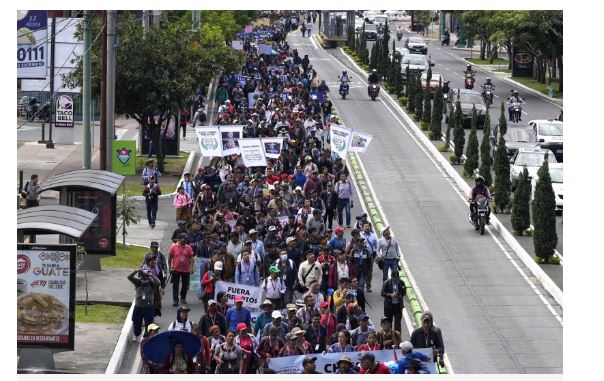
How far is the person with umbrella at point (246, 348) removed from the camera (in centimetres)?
2108

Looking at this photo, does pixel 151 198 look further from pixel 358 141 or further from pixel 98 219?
pixel 98 219

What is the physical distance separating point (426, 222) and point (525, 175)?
3.30 meters

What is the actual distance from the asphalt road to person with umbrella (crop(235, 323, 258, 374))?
437 cm

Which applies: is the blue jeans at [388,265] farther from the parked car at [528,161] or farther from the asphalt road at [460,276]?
the parked car at [528,161]

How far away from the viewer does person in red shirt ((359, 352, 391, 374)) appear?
1920 centimetres

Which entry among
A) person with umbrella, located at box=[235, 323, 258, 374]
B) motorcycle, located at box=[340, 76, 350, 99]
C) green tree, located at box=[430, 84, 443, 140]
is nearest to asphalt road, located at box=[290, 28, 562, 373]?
green tree, located at box=[430, 84, 443, 140]

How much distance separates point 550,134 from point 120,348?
28682 mm

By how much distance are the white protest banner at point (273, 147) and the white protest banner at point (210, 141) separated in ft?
3.76

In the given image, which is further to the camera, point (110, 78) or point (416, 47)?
point (416, 47)

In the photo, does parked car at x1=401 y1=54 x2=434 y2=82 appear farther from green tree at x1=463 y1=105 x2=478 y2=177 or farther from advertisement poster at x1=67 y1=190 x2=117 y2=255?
advertisement poster at x1=67 y1=190 x2=117 y2=255

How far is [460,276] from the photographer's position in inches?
1268

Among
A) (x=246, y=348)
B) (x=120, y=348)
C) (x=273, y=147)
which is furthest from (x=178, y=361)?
(x=273, y=147)

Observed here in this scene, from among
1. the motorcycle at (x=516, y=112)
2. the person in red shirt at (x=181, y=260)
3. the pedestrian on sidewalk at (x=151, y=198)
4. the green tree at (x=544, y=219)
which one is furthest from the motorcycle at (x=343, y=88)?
the person in red shirt at (x=181, y=260)

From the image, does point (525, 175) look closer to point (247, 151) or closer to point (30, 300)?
point (247, 151)
